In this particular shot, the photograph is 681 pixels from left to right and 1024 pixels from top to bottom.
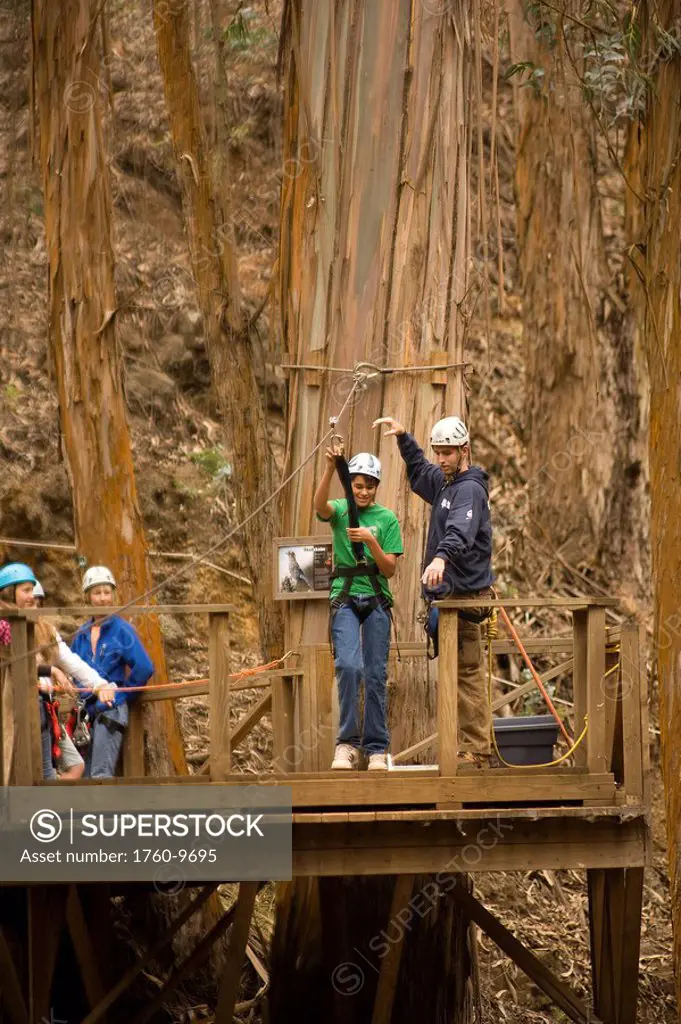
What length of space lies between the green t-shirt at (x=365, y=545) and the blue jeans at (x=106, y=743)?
2.16 m

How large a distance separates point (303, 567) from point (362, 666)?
179cm

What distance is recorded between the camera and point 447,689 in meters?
8.80

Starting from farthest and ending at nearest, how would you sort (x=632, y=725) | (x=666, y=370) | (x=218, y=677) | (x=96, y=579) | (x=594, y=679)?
(x=666, y=370), (x=96, y=579), (x=632, y=725), (x=594, y=679), (x=218, y=677)

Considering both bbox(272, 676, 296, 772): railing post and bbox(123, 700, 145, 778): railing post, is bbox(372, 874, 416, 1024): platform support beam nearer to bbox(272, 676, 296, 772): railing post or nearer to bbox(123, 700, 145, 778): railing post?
bbox(272, 676, 296, 772): railing post

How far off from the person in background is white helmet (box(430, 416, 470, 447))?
2583mm

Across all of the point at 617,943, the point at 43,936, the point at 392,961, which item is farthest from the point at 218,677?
the point at 617,943

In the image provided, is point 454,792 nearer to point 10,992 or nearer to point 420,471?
point 420,471

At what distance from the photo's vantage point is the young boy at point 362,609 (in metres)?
9.45

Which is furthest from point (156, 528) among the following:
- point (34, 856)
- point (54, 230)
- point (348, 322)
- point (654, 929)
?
point (34, 856)

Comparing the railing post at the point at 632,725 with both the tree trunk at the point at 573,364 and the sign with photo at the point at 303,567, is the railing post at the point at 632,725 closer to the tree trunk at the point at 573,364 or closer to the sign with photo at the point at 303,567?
the sign with photo at the point at 303,567

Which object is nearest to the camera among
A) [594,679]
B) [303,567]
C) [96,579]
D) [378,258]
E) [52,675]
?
[594,679]

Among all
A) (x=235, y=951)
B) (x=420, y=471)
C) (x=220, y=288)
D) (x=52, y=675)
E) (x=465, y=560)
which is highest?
(x=220, y=288)

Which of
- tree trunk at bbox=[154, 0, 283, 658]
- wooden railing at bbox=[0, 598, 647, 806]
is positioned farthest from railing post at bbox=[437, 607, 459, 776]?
tree trunk at bbox=[154, 0, 283, 658]

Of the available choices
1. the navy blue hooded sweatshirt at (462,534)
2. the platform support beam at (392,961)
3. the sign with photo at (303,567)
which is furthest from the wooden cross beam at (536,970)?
the navy blue hooded sweatshirt at (462,534)
